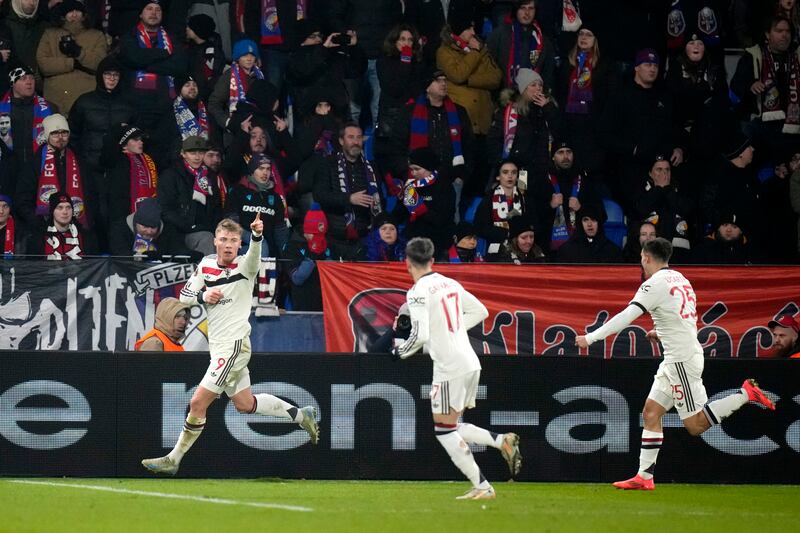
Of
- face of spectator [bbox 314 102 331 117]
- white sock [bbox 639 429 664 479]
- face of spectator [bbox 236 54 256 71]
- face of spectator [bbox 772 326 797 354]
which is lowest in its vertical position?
white sock [bbox 639 429 664 479]

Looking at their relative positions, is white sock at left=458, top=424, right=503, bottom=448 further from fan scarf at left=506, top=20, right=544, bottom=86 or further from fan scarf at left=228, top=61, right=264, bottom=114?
fan scarf at left=506, top=20, right=544, bottom=86

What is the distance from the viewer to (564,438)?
12.8 m

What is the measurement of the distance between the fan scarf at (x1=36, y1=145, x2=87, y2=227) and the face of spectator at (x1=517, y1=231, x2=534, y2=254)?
5.11 metres

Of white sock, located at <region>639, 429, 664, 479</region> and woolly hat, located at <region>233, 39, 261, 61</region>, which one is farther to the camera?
woolly hat, located at <region>233, 39, 261, 61</region>

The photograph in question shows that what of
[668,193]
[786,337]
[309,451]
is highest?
[668,193]

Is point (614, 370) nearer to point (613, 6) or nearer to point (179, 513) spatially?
point (179, 513)

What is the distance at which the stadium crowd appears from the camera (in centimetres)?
1586

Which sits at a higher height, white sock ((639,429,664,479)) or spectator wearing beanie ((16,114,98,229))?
spectator wearing beanie ((16,114,98,229))

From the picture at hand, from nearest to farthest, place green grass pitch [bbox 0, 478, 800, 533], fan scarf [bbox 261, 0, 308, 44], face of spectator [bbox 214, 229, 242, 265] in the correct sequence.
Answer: green grass pitch [bbox 0, 478, 800, 533]
face of spectator [bbox 214, 229, 242, 265]
fan scarf [bbox 261, 0, 308, 44]

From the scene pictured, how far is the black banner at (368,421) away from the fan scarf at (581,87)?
228 inches

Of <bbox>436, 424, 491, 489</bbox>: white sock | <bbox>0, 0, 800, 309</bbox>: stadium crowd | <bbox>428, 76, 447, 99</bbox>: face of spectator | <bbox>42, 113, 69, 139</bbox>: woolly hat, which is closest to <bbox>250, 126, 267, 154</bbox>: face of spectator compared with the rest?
<bbox>0, 0, 800, 309</bbox>: stadium crowd

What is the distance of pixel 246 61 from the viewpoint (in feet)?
54.9

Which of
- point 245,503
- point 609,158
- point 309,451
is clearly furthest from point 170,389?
point 609,158

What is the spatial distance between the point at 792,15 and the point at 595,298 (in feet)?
21.6
